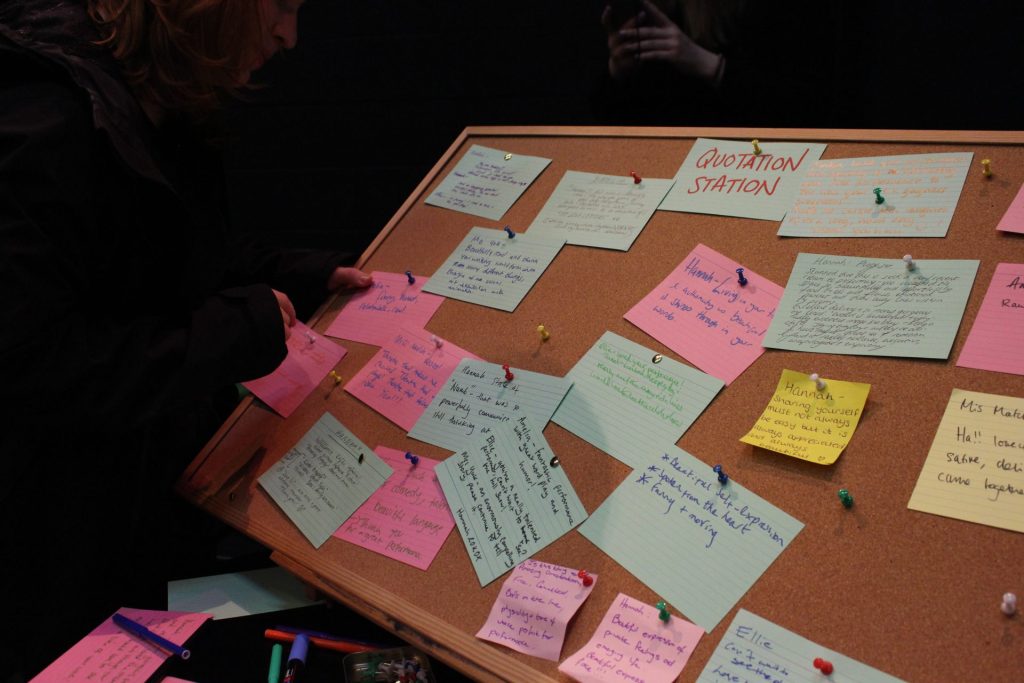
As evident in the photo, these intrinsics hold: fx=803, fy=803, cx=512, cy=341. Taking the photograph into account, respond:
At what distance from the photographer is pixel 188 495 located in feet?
4.01

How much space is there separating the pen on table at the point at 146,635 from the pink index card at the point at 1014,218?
110cm

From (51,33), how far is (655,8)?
3.61ft

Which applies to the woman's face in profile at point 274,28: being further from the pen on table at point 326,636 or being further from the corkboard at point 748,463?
the pen on table at point 326,636

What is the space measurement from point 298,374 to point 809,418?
78cm

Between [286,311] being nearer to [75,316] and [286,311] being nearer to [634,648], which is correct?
[75,316]

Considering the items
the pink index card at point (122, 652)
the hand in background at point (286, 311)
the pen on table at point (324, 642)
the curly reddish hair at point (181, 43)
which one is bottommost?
the pink index card at point (122, 652)

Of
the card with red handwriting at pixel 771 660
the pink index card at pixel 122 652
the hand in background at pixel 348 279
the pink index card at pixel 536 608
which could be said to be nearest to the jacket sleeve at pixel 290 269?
the hand in background at pixel 348 279

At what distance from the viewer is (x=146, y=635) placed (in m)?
1.06

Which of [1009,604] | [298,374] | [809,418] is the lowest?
[298,374]

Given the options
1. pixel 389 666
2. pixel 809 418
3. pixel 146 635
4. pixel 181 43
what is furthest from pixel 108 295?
pixel 809 418

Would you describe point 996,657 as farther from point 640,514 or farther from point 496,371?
point 496,371

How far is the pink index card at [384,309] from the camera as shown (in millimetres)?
1256

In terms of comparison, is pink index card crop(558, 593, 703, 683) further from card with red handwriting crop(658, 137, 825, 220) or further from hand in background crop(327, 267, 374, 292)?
hand in background crop(327, 267, 374, 292)

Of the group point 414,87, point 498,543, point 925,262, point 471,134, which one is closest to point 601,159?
point 471,134
